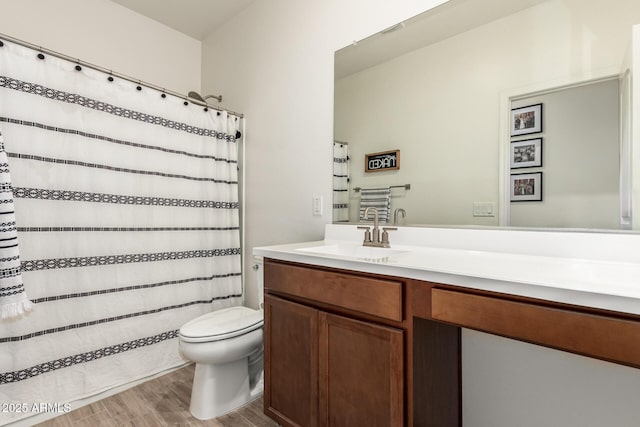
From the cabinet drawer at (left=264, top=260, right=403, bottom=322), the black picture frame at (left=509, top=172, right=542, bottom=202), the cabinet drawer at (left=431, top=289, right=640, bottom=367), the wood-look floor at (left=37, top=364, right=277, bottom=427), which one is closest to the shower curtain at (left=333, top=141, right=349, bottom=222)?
the cabinet drawer at (left=264, top=260, right=403, bottom=322)

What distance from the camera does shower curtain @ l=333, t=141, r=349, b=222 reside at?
A: 5.88 ft

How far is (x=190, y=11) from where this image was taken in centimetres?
240

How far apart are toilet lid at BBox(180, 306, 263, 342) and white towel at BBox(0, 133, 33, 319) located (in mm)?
678

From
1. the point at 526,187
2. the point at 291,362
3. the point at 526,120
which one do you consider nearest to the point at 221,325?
the point at 291,362

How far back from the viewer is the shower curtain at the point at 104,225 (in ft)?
4.93

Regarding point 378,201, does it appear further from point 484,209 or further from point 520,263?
point 520,263

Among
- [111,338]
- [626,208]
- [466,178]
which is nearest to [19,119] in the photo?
[111,338]

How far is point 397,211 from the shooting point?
1.58m

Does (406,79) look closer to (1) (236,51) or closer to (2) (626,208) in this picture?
(2) (626,208)

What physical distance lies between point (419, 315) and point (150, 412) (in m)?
1.52

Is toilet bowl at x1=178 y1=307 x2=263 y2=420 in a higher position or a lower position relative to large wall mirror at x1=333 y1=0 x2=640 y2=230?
lower

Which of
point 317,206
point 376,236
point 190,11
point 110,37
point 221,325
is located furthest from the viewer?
point 190,11

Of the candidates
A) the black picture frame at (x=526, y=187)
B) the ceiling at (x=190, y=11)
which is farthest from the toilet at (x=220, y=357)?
the ceiling at (x=190, y=11)

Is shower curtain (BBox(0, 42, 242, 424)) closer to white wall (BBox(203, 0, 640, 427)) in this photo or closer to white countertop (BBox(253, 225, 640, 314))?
white wall (BBox(203, 0, 640, 427))
